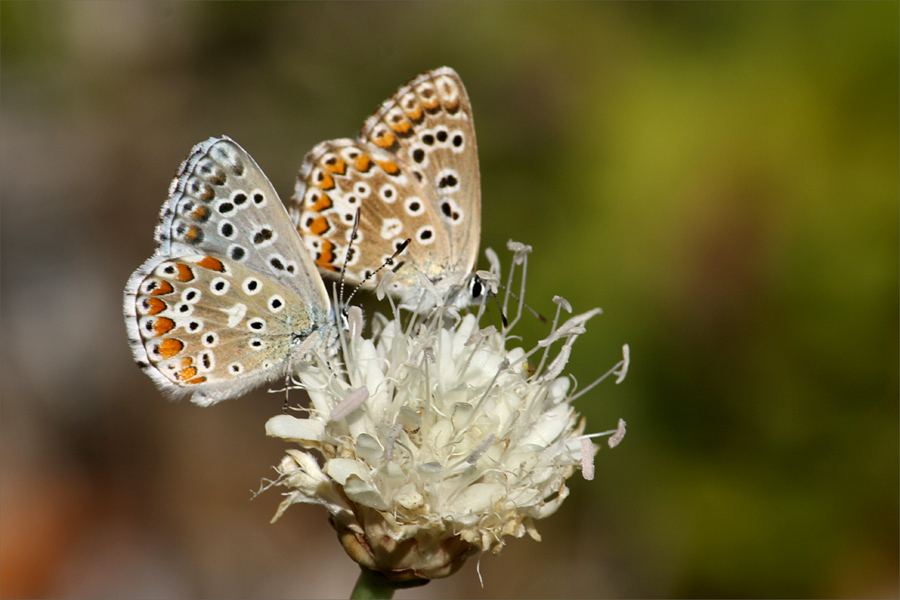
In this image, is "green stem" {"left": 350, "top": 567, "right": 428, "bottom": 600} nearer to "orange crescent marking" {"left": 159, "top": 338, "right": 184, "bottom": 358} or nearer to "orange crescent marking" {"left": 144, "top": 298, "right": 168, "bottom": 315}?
"orange crescent marking" {"left": 159, "top": 338, "right": 184, "bottom": 358}

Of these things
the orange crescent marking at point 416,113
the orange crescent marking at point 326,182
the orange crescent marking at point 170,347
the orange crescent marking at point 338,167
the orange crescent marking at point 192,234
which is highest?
the orange crescent marking at point 416,113

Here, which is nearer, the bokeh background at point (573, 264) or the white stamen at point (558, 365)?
the white stamen at point (558, 365)

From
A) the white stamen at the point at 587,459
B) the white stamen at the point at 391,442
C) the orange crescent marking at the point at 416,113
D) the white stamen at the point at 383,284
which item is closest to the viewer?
the white stamen at the point at 391,442

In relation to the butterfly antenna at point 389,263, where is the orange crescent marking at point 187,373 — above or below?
below

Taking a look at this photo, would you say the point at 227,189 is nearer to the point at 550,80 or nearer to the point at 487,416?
the point at 487,416

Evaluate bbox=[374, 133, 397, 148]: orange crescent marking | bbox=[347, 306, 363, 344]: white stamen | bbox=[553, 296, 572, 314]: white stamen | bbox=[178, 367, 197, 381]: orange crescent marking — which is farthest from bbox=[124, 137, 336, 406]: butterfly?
bbox=[553, 296, 572, 314]: white stamen

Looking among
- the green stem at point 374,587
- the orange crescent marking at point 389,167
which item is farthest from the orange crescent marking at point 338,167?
the green stem at point 374,587

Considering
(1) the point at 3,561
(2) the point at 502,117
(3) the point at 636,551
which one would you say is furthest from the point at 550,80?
(1) the point at 3,561

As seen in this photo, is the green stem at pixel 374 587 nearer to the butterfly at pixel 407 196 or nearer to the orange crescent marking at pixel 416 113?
the butterfly at pixel 407 196
